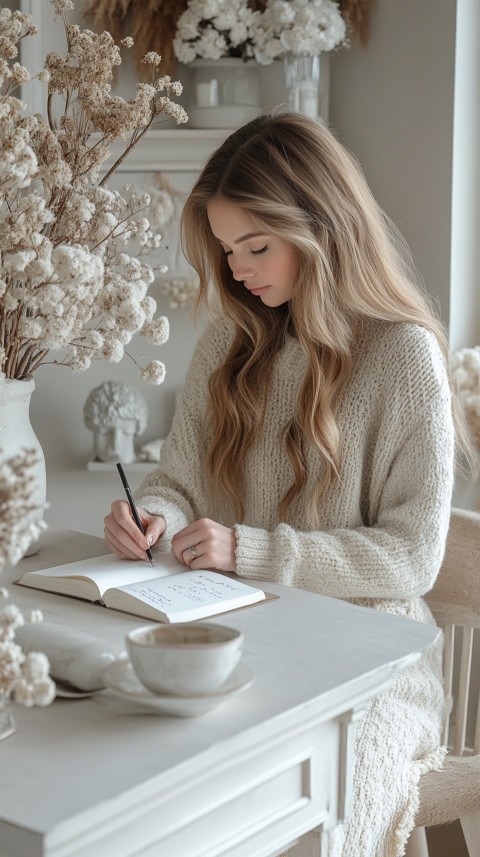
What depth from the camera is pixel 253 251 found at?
172 cm

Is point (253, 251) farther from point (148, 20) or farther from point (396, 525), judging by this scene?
point (148, 20)

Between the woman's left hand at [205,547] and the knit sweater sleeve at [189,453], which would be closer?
the woman's left hand at [205,547]

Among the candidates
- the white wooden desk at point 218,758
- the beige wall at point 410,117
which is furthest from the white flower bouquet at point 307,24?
the white wooden desk at point 218,758

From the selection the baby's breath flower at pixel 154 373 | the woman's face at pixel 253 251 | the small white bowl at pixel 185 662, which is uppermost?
the woman's face at pixel 253 251

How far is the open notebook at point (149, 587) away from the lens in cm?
125

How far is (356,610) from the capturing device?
4.16 ft

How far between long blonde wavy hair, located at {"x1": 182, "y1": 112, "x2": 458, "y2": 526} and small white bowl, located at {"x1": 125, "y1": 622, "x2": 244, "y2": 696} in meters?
0.80

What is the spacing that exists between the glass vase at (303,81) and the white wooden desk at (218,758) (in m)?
1.54

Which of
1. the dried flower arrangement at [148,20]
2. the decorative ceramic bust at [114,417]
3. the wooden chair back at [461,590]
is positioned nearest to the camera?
the wooden chair back at [461,590]

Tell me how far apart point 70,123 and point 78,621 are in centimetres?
65

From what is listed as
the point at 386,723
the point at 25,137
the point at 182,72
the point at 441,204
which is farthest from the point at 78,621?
the point at 182,72

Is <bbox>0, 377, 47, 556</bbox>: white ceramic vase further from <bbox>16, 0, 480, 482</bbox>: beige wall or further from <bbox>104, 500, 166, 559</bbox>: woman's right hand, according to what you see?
<bbox>16, 0, 480, 482</bbox>: beige wall

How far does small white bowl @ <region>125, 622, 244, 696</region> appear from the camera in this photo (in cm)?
90

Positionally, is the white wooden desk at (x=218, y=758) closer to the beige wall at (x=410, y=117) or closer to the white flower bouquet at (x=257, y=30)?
the beige wall at (x=410, y=117)
